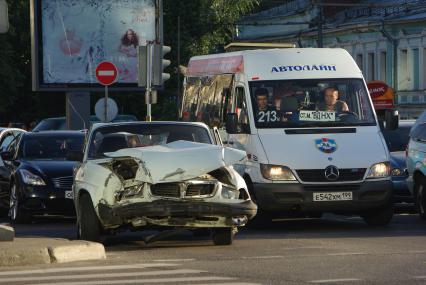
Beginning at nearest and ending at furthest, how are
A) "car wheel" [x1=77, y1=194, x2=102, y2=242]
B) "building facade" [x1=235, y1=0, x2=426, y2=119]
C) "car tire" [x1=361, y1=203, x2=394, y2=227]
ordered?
"car wheel" [x1=77, y1=194, x2=102, y2=242] → "car tire" [x1=361, y1=203, x2=394, y2=227] → "building facade" [x1=235, y1=0, x2=426, y2=119]

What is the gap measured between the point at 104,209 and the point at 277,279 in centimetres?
409

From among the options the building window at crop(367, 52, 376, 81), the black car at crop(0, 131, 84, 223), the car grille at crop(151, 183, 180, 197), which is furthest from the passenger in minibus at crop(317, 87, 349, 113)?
the building window at crop(367, 52, 376, 81)

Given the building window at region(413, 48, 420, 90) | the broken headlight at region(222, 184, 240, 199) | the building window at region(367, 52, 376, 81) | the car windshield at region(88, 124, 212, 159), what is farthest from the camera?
the building window at region(367, 52, 376, 81)

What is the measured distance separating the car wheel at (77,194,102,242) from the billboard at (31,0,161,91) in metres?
21.8

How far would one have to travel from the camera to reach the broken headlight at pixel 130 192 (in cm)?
1616

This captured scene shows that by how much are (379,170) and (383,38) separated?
48377mm

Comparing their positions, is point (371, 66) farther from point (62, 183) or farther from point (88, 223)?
point (88, 223)

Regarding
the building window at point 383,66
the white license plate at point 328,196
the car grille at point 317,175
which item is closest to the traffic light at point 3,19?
the car grille at point 317,175

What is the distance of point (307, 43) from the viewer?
75.7 metres

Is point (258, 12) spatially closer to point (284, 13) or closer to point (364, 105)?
point (284, 13)

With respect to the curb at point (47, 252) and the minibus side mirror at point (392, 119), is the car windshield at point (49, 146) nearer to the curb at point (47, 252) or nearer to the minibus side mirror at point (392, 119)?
the minibus side mirror at point (392, 119)

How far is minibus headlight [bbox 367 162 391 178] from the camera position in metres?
19.7

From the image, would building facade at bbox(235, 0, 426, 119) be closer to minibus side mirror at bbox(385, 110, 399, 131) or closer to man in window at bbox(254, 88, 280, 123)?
minibus side mirror at bbox(385, 110, 399, 131)

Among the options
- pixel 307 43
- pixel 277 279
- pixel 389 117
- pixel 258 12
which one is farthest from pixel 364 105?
pixel 258 12
